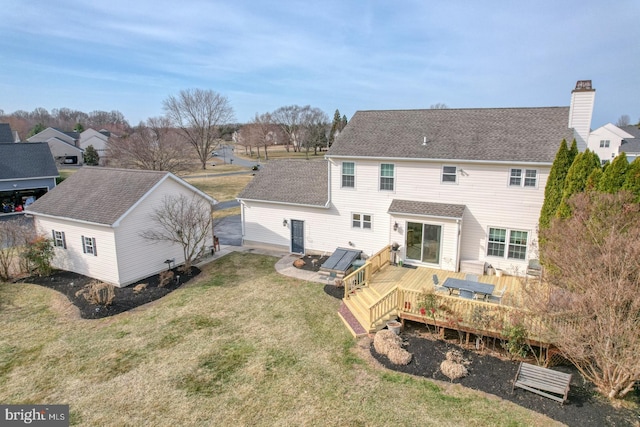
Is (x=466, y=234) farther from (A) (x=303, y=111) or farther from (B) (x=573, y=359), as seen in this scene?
(A) (x=303, y=111)

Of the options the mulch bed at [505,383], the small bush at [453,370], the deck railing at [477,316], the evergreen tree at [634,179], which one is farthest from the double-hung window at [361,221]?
the evergreen tree at [634,179]

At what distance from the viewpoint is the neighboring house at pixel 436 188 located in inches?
588

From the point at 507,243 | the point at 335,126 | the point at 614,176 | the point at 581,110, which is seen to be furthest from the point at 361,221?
the point at 335,126

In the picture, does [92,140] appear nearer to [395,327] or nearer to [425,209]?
[425,209]

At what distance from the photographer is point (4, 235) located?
17078 mm

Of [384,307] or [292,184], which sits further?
[292,184]

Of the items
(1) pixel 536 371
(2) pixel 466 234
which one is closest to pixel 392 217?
(2) pixel 466 234

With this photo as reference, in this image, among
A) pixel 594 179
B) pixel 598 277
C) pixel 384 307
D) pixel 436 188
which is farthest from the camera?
pixel 436 188

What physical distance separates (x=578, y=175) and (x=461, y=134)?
17.6 feet

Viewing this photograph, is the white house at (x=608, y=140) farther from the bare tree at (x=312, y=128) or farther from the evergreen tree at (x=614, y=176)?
the evergreen tree at (x=614, y=176)

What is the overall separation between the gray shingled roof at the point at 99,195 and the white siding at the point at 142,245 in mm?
505

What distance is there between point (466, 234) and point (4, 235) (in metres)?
21.4

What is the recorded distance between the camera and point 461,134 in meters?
16.7

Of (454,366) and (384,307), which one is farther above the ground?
(384,307)
